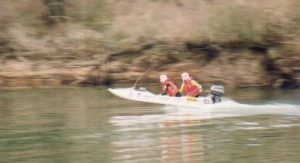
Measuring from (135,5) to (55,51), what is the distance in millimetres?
3770

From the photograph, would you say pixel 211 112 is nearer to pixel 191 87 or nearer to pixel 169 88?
pixel 191 87

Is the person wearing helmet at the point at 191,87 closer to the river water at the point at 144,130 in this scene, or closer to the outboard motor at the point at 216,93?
the outboard motor at the point at 216,93

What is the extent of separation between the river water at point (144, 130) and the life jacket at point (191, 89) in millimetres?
758

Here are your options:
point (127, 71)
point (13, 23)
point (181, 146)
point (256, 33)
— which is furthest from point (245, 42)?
point (181, 146)

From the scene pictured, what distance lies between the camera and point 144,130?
17.8 metres

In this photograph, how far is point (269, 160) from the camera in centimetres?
1400

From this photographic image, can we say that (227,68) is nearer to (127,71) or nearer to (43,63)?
(127,71)

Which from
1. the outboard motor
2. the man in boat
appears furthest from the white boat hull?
the man in boat

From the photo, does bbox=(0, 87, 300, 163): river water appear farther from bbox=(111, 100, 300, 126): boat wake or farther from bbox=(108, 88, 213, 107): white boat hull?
bbox=(108, 88, 213, 107): white boat hull

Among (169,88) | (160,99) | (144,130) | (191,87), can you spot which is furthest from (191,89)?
(144,130)

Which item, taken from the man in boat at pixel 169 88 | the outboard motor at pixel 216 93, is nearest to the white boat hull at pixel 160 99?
the outboard motor at pixel 216 93

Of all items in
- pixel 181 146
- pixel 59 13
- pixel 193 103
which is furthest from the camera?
pixel 59 13

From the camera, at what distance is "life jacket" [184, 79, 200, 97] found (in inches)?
899

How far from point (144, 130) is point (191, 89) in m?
5.34
